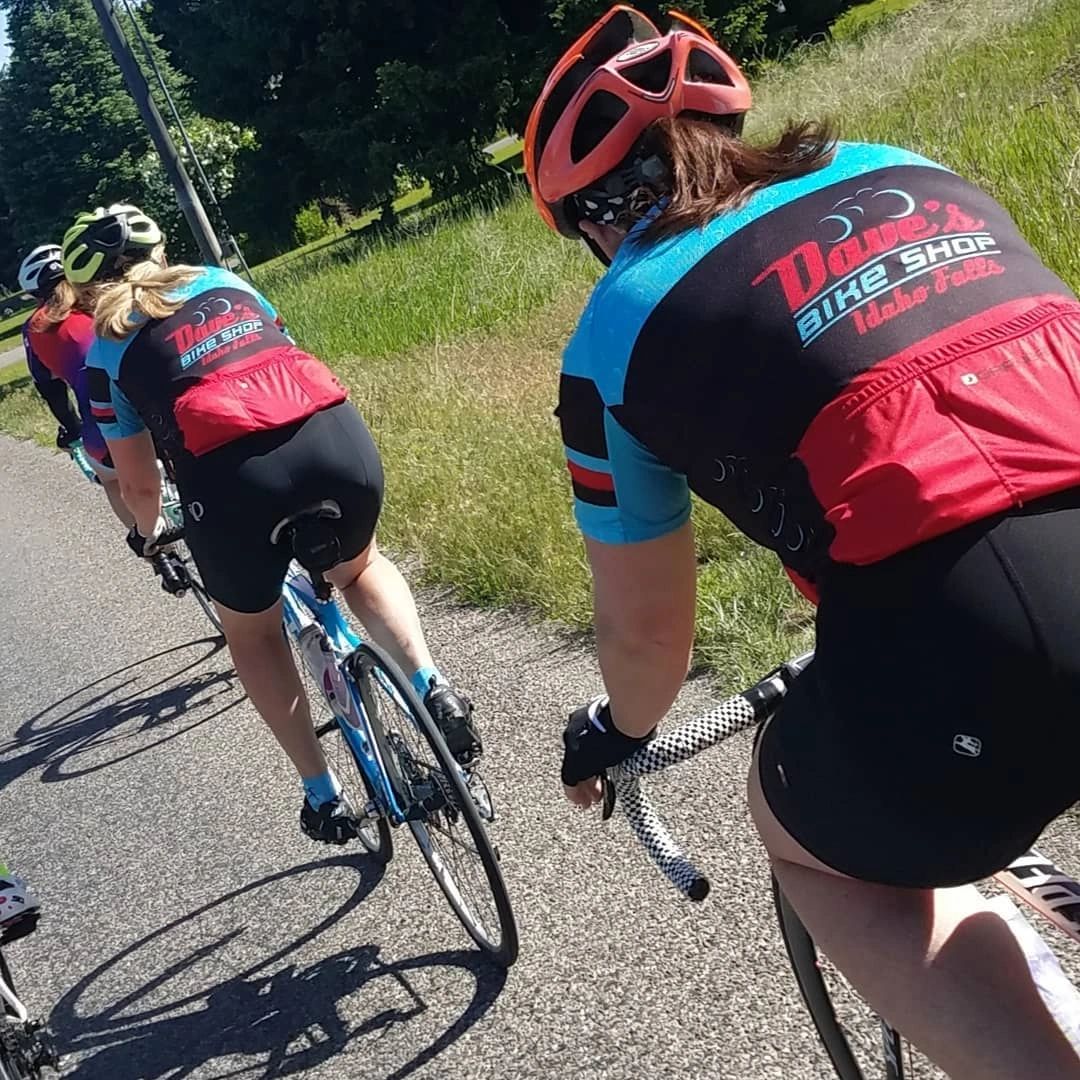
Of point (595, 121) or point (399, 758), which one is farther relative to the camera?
point (399, 758)

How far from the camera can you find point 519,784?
4.37 m

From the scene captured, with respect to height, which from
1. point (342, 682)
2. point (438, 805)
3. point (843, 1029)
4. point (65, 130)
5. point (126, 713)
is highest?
point (65, 130)

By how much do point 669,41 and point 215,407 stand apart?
6.93 feet

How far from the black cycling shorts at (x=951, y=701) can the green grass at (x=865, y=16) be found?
19.9 m

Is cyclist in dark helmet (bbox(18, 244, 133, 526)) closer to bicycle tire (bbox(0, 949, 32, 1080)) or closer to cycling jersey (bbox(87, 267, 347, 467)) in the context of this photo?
cycling jersey (bbox(87, 267, 347, 467))

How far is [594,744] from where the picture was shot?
6.25 ft

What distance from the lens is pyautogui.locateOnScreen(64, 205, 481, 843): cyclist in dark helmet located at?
366cm

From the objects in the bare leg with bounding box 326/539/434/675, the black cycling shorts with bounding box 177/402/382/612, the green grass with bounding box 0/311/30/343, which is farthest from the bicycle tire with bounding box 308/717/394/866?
the green grass with bounding box 0/311/30/343

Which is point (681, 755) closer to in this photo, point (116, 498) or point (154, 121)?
point (116, 498)

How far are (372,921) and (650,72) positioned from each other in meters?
2.96

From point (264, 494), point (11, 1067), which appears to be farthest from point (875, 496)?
point (11, 1067)

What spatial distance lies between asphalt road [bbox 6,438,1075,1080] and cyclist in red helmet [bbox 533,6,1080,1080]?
1413 millimetres

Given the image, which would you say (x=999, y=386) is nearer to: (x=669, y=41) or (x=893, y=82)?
(x=669, y=41)

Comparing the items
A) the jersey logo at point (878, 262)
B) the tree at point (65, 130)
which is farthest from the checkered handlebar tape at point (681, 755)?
the tree at point (65, 130)
